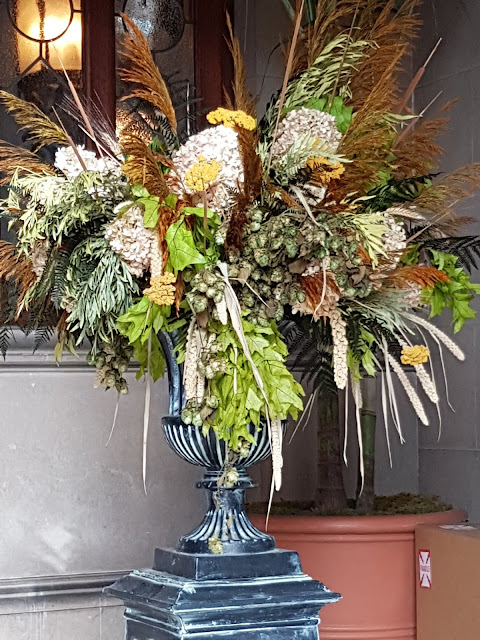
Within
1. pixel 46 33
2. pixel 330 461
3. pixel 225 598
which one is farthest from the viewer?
pixel 46 33

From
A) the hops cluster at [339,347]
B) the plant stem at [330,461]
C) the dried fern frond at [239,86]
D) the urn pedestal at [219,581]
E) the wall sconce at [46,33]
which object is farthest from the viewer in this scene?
the wall sconce at [46,33]

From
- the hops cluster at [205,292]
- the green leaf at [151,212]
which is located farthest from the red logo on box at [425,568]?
the green leaf at [151,212]

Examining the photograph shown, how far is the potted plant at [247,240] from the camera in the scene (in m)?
1.81

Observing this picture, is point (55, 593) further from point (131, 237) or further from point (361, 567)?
point (131, 237)

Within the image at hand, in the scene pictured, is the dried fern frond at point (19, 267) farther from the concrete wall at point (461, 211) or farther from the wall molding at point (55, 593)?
the concrete wall at point (461, 211)

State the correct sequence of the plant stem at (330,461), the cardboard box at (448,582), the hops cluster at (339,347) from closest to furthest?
the hops cluster at (339,347) < the cardboard box at (448,582) < the plant stem at (330,461)

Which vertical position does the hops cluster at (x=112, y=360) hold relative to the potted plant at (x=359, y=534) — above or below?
above

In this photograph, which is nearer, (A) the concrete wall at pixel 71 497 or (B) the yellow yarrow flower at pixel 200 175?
(B) the yellow yarrow flower at pixel 200 175

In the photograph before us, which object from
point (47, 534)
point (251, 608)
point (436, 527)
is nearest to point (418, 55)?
point (436, 527)

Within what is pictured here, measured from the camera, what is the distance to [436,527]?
2691 millimetres

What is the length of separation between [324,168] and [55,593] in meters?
1.76

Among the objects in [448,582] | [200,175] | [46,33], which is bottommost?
[448,582]

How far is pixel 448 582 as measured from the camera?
2.57 meters

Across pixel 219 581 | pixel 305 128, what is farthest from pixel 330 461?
pixel 305 128
